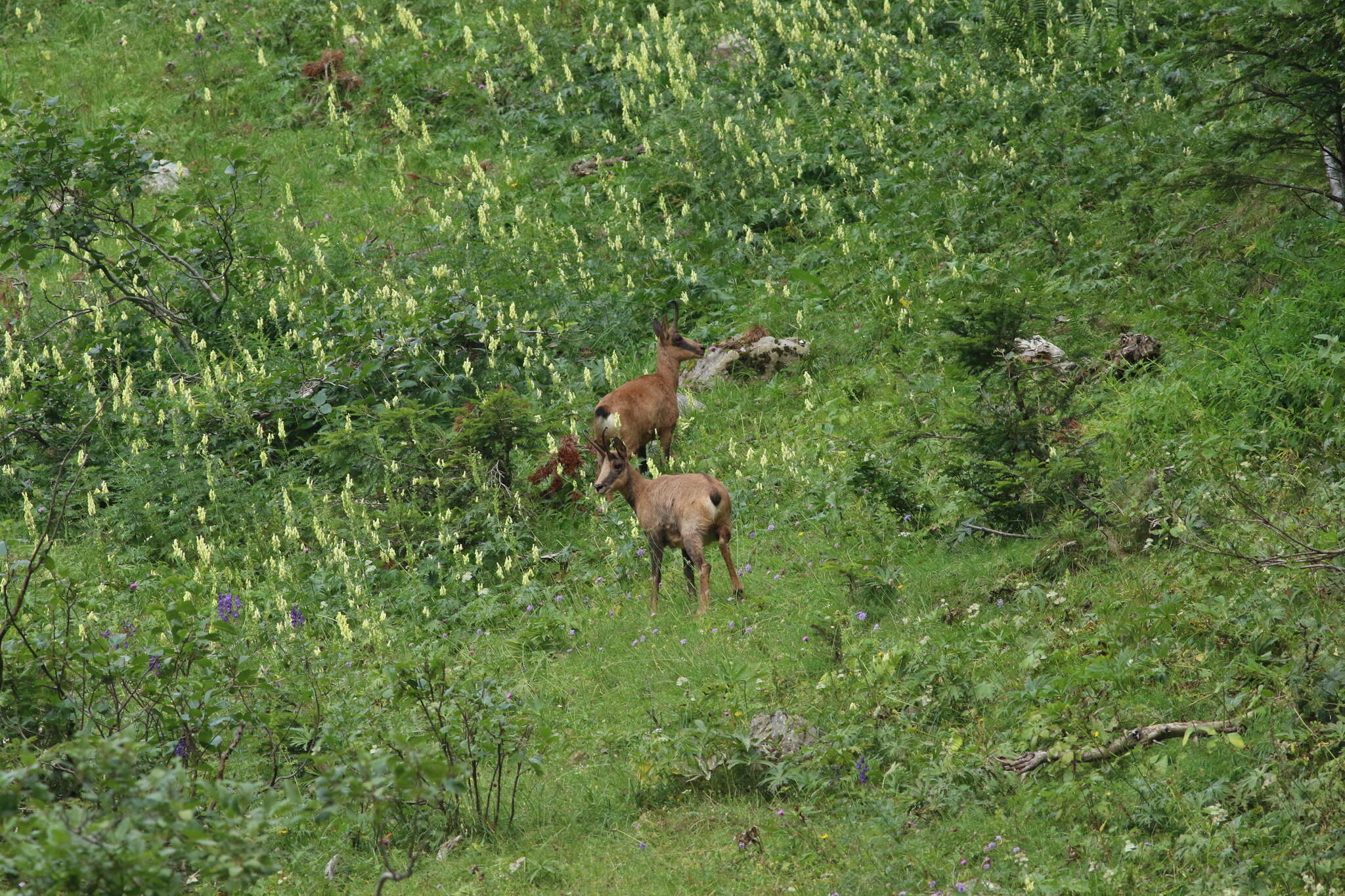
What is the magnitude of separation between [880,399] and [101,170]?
989cm

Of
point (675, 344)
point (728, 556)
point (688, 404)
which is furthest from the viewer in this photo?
point (688, 404)

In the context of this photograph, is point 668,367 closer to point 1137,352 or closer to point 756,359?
point 756,359

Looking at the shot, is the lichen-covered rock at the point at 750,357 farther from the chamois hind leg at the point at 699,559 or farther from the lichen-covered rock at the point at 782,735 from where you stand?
the lichen-covered rock at the point at 782,735

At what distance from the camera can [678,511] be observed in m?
9.42

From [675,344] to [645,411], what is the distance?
1500 millimetres

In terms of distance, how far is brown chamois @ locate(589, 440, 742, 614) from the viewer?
923cm

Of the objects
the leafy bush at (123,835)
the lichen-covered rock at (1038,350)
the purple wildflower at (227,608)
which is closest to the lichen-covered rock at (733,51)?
the lichen-covered rock at (1038,350)

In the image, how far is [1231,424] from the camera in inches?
362

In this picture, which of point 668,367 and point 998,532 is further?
point 668,367

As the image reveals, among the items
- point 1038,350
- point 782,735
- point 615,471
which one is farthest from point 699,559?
point 1038,350

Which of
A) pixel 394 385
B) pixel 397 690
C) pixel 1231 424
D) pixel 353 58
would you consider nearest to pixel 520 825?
pixel 397 690

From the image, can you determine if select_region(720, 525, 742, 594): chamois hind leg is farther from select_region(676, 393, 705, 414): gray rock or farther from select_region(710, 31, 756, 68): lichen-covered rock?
select_region(710, 31, 756, 68): lichen-covered rock

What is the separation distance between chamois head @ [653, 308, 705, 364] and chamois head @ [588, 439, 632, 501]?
12.0 ft

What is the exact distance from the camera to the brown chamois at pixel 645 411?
12.2 m
